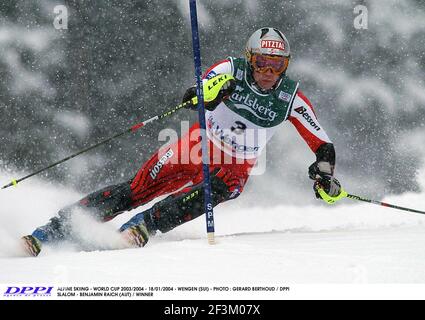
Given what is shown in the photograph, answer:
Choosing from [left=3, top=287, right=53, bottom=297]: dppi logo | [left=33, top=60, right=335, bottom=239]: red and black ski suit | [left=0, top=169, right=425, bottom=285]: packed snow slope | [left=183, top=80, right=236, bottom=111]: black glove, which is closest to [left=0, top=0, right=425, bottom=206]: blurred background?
[left=0, top=169, right=425, bottom=285]: packed snow slope

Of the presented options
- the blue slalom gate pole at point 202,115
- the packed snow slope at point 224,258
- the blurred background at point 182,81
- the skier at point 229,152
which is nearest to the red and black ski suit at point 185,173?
the skier at point 229,152

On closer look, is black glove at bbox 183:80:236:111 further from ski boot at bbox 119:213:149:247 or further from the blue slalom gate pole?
ski boot at bbox 119:213:149:247

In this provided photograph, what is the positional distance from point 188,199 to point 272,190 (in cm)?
349

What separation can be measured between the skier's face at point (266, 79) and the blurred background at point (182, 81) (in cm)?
312

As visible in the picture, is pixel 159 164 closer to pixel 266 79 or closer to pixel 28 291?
pixel 266 79

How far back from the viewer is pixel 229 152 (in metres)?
4.93

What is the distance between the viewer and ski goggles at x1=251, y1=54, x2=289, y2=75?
4.48 metres

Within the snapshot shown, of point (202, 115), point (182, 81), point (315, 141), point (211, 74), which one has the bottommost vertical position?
point (182, 81)

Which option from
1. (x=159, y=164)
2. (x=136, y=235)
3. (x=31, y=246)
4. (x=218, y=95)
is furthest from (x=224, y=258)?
(x=159, y=164)

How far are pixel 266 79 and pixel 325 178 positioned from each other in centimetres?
88

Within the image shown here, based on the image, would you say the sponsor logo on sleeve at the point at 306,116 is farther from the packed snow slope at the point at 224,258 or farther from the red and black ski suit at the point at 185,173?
the packed snow slope at the point at 224,258

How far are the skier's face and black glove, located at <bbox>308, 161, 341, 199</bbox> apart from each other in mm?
721
